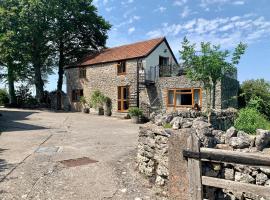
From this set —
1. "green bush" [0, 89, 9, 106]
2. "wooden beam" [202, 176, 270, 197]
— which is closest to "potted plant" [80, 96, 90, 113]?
"green bush" [0, 89, 9, 106]

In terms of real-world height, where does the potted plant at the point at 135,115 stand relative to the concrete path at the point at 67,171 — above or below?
above

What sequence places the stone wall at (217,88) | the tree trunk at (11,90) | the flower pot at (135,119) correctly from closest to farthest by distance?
the stone wall at (217,88) < the flower pot at (135,119) < the tree trunk at (11,90)

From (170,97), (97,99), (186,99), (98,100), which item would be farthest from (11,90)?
(186,99)

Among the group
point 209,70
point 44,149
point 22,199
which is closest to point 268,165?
point 22,199

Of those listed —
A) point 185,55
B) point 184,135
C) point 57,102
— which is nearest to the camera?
point 184,135

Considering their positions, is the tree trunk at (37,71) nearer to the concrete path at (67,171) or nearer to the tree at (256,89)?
the concrete path at (67,171)

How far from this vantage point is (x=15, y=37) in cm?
3047

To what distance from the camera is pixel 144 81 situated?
2361 centimetres

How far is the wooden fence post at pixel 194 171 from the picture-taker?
4512 mm

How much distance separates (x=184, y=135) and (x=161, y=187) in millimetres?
1898

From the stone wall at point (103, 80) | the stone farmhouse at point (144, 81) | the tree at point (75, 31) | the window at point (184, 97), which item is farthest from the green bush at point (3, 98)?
the window at point (184, 97)

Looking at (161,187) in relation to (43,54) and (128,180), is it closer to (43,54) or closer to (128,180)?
(128,180)

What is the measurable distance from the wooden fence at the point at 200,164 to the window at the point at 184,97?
15.7 metres

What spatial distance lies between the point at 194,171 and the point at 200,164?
15 centimetres
